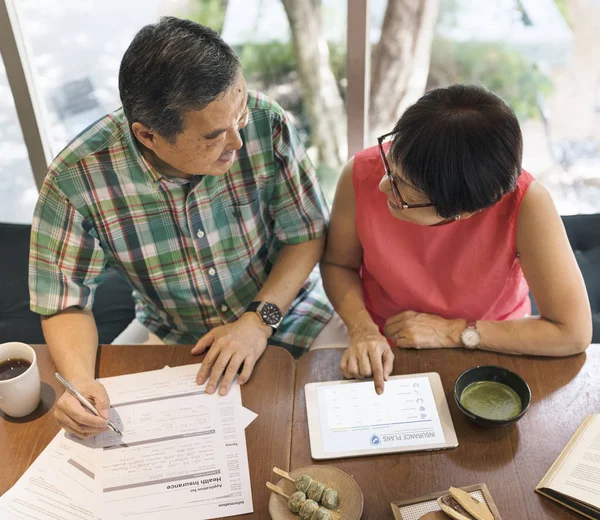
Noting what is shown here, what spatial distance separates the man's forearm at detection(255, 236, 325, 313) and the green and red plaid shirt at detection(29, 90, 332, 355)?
0.09 ft

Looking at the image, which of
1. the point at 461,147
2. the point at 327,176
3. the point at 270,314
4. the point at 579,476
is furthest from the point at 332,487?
the point at 327,176

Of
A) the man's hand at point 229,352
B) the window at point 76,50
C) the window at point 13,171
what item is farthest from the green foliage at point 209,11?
the man's hand at point 229,352

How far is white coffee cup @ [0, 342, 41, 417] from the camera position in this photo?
4.33 ft

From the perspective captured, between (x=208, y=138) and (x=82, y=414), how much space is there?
2.02 ft

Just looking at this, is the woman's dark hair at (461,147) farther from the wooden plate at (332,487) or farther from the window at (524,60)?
the window at (524,60)

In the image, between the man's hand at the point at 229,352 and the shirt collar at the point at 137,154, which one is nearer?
the man's hand at the point at 229,352

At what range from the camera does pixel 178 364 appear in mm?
1474

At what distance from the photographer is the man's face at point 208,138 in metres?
1.34

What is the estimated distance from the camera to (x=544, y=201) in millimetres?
1438

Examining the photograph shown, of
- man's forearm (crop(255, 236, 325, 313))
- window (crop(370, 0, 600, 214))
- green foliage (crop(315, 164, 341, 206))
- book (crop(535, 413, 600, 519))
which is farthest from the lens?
green foliage (crop(315, 164, 341, 206))

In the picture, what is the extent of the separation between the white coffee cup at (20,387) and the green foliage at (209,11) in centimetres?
142

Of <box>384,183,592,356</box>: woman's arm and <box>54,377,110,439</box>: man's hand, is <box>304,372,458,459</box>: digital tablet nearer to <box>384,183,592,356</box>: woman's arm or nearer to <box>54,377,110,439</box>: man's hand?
<box>384,183,592,356</box>: woman's arm

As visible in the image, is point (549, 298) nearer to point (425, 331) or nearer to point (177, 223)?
point (425, 331)

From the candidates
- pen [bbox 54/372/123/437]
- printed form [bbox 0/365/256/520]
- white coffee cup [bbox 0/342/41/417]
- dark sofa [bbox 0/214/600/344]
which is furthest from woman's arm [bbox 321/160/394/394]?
dark sofa [bbox 0/214/600/344]
